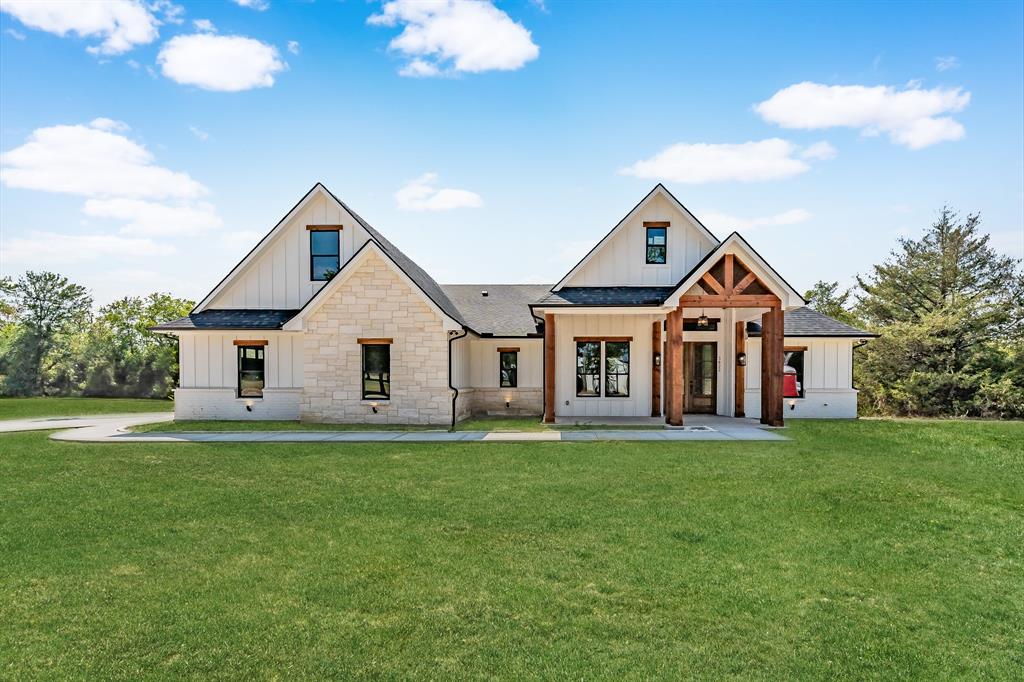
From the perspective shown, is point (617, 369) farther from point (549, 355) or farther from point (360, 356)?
point (360, 356)

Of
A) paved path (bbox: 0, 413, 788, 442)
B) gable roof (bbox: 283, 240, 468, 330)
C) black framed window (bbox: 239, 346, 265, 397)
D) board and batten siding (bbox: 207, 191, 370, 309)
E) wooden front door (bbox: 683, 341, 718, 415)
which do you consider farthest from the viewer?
wooden front door (bbox: 683, 341, 718, 415)

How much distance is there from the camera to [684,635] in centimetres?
393

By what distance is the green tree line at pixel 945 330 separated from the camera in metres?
27.2

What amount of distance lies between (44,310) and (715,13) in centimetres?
5006

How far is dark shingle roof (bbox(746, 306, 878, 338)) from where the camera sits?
19.2m

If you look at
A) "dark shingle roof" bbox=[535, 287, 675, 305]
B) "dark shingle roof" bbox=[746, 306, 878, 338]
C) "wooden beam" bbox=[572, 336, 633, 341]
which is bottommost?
"wooden beam" bbox=[572, 336, 633, 341]

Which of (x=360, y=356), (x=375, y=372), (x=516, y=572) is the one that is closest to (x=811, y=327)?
(x=375, y=372)

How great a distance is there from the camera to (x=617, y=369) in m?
18.7

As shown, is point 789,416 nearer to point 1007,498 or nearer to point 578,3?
point 1007,498

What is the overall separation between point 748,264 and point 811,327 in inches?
229

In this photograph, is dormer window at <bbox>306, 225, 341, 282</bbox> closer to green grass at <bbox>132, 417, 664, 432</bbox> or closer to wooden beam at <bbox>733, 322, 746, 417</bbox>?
green grass at <bbox>132, 417, 664, 432</bbox>

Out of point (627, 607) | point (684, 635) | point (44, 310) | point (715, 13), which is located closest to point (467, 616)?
point (627, 607)

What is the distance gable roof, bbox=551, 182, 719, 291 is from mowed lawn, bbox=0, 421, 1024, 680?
9.23 meters

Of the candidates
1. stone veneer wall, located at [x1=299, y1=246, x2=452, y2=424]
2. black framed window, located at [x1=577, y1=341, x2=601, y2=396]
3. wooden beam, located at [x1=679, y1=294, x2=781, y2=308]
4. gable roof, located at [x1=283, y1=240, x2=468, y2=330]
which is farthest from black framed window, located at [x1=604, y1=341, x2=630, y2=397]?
stone veneer wall, located at [x1=299, y1=246, x2=452, y2=424]
